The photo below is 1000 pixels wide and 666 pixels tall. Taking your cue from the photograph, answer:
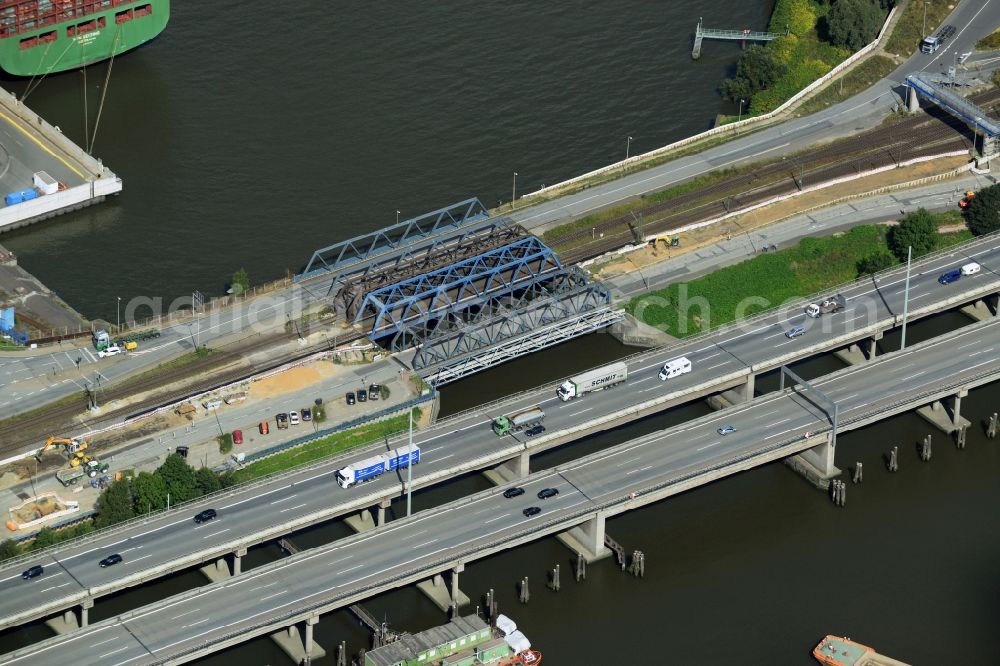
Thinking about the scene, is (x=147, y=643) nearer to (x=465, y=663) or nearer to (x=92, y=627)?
(x=92, y=627)

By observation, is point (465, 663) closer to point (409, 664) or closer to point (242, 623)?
point (409, 664)

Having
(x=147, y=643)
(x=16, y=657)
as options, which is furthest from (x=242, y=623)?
(x=16, y=657)

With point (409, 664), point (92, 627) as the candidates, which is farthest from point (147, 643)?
point (409, 664)

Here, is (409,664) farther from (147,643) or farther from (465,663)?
(147,643)

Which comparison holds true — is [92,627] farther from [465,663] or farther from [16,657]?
[465,663]

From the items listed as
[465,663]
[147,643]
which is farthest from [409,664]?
[147,643]
